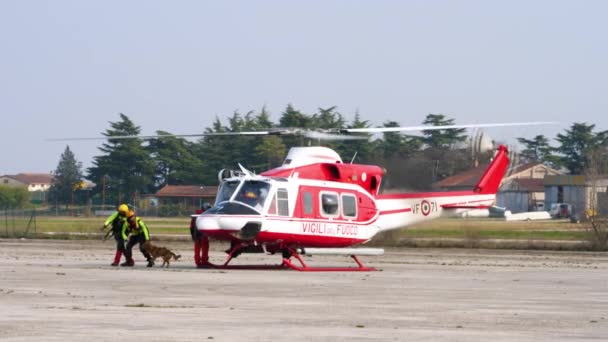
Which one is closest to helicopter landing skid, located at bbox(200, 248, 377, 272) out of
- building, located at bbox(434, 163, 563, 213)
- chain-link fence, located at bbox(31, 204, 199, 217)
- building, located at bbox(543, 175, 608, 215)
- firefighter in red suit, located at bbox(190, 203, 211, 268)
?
firefighter in red suit, located at bbox(190, 203, 211, 268)

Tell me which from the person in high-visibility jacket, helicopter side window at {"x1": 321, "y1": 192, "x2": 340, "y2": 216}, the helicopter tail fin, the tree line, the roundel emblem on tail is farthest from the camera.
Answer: the tree line

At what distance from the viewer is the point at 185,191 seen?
3723 inches

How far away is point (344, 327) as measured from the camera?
16156mm

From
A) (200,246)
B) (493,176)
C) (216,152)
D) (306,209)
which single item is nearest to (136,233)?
(200,246)

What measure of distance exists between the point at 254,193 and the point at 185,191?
212 ft

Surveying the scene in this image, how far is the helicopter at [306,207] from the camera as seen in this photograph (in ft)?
98.3

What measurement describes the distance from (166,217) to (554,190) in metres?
40.8

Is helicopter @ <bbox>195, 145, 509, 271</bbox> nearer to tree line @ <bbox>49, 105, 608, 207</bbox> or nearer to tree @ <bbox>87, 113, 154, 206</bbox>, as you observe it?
tree line @ <bbox>49, 105, 608, 207</bbox>

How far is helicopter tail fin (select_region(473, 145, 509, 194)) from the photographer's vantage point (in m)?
36.4

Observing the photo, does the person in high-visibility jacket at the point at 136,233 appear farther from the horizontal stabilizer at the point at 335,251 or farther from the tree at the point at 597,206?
the tree at the point at 597,206

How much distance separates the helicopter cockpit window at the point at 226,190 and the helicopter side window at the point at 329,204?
2.60 m

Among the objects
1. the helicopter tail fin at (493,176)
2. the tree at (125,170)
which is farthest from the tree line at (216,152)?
the helicopter tail fin at (493,176)

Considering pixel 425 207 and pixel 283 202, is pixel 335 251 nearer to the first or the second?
pixel 283 202

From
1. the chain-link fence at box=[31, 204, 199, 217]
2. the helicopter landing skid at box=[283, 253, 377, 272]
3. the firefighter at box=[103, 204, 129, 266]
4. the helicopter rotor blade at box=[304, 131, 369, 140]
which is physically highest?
the helicopter rotor blade at box=[304, 131, 369, 140]
